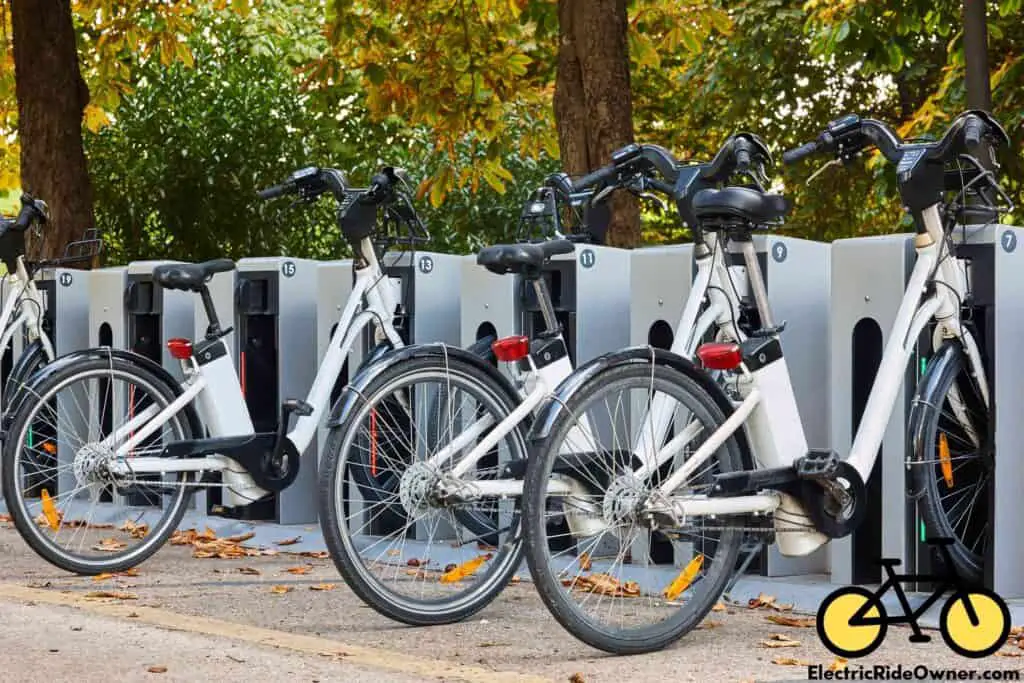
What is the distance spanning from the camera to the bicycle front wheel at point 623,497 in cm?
459

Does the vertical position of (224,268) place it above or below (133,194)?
below

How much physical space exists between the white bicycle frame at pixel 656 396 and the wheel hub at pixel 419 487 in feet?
0.14

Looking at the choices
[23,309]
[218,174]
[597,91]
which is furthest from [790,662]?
[218,174]

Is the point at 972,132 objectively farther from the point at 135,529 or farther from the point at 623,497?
the point at 135,529

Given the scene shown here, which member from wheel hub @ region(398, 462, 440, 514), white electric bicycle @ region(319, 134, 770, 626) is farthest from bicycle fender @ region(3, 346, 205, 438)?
wheel hub @ region(398, 462, 440, 514)

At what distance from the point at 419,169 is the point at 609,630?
41.6 ft

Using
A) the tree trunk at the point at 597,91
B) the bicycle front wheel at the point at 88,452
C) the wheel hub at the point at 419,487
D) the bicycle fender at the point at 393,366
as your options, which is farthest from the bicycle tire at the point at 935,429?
the tree trunk at the point at 597,91

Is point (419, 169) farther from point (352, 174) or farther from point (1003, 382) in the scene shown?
point (1003, 382)

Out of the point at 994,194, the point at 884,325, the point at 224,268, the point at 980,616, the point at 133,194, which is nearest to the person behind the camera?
the point at 980,616

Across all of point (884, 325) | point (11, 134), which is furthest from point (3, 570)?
point (11, 134)

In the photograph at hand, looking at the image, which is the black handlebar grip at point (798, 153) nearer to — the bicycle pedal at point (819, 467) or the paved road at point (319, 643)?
the bicycle pedal at point (819, 467)

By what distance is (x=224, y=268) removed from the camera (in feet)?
20.9

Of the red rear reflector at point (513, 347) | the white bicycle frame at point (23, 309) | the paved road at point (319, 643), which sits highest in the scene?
the white bicycle frame at point (23, 309)

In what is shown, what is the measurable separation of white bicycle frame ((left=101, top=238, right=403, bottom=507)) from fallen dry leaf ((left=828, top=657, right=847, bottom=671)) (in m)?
2.03
